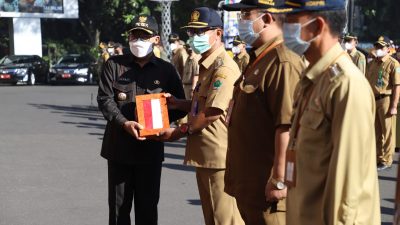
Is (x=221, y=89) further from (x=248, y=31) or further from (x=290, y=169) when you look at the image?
(x=290, y=169)

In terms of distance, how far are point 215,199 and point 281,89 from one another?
1.71 meters

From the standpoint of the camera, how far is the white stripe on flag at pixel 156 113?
562 centimetres

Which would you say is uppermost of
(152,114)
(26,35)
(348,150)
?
(348,150)

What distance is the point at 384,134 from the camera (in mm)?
11117

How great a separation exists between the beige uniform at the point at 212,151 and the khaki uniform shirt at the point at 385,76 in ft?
19.0

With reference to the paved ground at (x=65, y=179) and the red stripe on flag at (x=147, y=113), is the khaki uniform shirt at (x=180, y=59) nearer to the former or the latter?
the paved ground at (x=65, y=179)

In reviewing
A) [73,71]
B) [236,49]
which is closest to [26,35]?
[73,71]

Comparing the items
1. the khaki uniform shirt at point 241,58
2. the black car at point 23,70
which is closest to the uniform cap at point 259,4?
the khaki uniform shirt at point 241,58

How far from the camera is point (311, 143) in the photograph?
10.6 ft

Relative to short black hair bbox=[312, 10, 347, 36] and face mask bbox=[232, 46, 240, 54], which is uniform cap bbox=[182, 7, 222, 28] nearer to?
short black hair bbox=[312, 10, 347, 36]

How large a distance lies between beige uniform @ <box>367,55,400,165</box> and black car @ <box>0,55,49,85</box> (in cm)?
2521

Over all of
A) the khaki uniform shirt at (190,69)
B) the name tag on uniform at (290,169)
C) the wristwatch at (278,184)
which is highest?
the name tag on uniform at (290,169)

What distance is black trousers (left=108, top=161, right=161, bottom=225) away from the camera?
5.88 m

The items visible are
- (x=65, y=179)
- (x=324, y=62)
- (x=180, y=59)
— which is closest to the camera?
(x=324, y=62)
